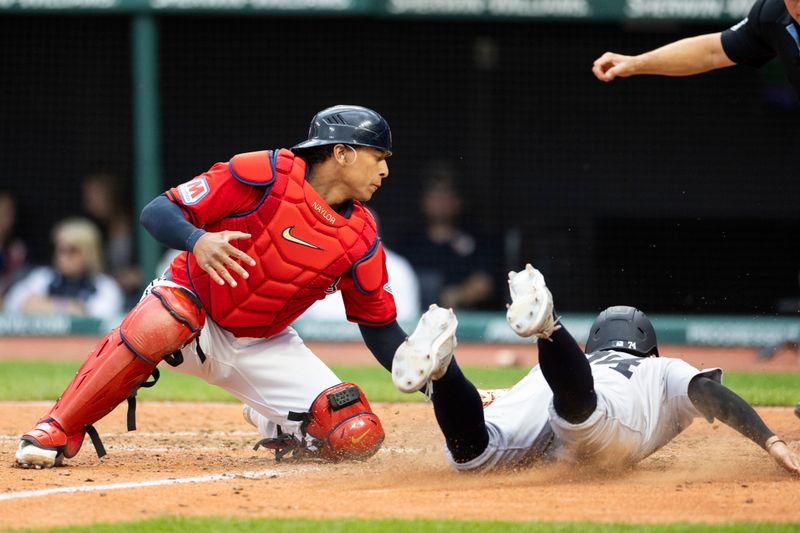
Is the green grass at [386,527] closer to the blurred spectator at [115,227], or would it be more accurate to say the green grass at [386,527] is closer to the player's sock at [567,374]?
the player's sock at [567,374]

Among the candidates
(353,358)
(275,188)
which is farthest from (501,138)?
(275,188)

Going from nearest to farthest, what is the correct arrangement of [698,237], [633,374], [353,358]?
[633,374]
[353,358]
[698,237]

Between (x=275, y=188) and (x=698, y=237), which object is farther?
(x=698, y=237)

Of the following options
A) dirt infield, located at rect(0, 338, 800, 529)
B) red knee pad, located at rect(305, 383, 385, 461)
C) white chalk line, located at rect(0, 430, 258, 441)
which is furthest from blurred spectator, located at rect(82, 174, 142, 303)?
red knee pad, located at rect(305, 383, 385, 461)

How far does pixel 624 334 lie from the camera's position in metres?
4.54

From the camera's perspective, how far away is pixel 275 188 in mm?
4492

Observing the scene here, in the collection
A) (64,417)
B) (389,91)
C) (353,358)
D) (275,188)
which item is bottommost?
(353,358)

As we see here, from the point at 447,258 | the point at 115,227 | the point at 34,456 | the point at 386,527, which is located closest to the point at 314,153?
the point at 34,456

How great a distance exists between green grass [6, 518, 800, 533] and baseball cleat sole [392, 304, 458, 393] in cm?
50

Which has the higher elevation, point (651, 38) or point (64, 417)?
point (651, 38)

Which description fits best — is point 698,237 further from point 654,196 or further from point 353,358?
point 353,358

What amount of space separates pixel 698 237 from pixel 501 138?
80.5 inches

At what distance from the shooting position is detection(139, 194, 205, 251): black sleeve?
4219 mm

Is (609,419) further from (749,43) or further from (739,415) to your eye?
(749,43)
